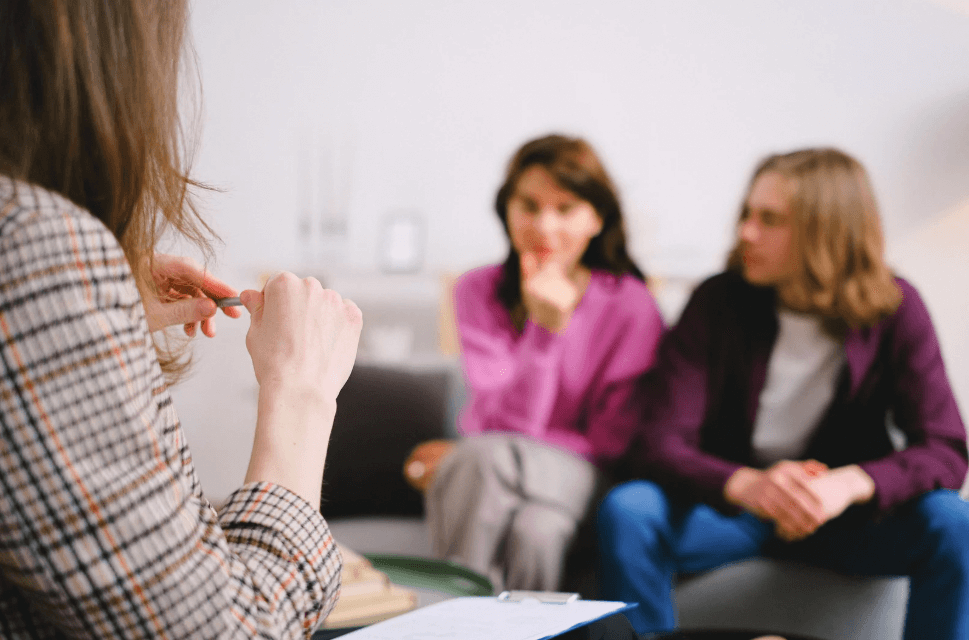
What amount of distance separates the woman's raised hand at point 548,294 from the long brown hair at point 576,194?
5cm

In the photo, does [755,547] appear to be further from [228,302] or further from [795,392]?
[228,302]

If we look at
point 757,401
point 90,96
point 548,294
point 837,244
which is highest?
point 90,96

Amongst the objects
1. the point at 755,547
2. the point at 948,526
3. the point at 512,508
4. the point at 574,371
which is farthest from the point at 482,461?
the point at 948,526

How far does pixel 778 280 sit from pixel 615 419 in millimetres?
427

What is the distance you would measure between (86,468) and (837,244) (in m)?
1.49

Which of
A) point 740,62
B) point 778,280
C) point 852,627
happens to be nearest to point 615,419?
point 778,280

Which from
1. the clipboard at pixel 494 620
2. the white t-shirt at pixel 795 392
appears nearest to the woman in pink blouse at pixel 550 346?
the white t-shirt at pixel 795 392

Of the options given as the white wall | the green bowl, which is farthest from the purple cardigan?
the white wall

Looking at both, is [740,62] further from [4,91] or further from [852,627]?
[4,91]

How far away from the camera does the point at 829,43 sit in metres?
2.28

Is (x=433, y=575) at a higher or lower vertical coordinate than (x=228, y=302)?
lower

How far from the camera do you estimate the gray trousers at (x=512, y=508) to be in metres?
1.42

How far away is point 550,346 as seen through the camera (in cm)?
177

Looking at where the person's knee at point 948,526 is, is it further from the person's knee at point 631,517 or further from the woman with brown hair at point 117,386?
the woman with brown hair at point 117,386
